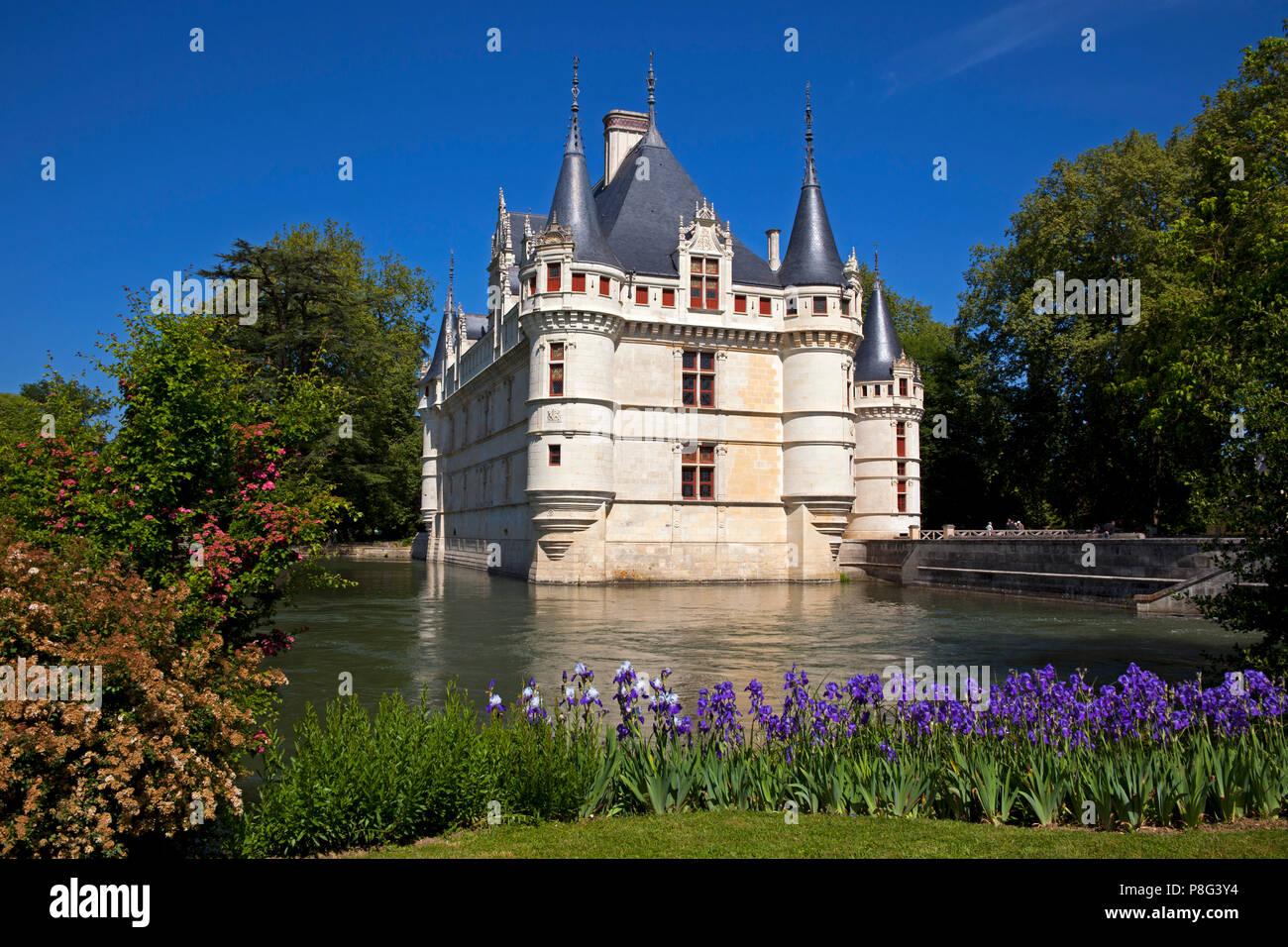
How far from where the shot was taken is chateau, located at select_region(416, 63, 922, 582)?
29219 millimetres

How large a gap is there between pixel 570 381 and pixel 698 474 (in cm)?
609

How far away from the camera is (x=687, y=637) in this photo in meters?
16.4

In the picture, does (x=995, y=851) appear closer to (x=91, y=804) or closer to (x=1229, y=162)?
(x=91, y=804)

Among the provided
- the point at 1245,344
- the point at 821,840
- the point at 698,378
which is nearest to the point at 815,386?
the point at 698,378

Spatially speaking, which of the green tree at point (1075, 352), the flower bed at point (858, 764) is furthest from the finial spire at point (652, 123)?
the flower bed at point (858, 764)

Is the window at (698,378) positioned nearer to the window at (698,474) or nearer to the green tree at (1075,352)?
the window at (698,474)

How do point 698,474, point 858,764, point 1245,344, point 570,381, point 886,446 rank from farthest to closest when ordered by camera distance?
point 886,446 → point 698,474 → point 570,381 → point 1245,344 → point 858,764

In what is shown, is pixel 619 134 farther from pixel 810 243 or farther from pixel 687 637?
pixel 687 637

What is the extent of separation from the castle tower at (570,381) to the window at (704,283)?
10.8ft

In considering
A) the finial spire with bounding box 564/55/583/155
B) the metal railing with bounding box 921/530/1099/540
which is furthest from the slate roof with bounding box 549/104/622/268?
the metal railing with bounding box 921/530/1099/540

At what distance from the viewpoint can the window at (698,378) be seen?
106 ft

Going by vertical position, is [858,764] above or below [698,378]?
below
